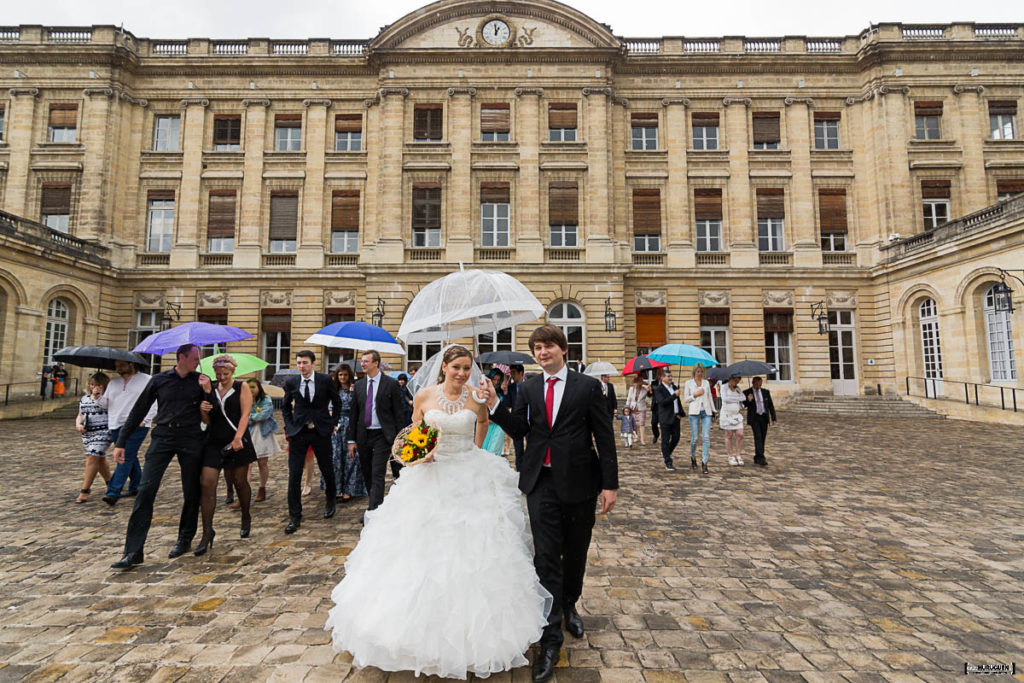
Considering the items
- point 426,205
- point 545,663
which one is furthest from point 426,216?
point 545,663

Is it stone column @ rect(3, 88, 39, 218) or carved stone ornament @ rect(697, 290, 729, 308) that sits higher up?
stone column @ rect(3, 88, 39, 218)

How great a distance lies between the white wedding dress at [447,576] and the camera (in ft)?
8.89

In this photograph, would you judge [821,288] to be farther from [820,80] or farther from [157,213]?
[157,213]

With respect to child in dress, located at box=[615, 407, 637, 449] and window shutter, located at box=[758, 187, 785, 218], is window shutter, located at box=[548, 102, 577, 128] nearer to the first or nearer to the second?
window shutter, located at box=[758, 187, 785, 218]

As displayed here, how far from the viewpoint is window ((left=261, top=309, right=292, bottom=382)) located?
889 inches

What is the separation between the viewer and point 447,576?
113 inches

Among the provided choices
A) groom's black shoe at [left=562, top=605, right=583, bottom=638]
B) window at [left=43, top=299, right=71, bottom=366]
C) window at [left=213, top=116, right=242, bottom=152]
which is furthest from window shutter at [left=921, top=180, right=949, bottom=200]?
window at [left=43, top=299, right=71, bottom=366]

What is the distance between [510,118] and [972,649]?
74.8ft

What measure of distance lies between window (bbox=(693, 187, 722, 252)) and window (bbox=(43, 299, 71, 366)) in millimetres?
26808

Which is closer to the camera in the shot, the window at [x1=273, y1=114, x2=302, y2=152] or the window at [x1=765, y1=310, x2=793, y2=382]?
the window at [x1=765, y1=310, x2=793, y2=382]

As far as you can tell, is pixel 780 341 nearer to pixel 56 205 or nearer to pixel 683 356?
pixel 683 356

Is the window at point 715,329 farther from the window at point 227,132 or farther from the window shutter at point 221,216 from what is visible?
the window at point 227,132

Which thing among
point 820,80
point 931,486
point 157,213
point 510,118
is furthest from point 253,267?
point 820,80

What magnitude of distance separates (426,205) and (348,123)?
562 centimetres
